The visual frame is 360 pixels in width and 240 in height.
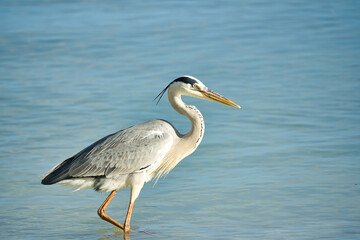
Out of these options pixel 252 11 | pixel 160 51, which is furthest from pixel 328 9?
pixel 160 51

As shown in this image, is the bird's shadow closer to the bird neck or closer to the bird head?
the bird neck

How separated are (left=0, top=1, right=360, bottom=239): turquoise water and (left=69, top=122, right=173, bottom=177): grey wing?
0.55 m

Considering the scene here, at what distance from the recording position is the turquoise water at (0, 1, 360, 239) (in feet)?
21.9

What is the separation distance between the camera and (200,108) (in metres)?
10.3

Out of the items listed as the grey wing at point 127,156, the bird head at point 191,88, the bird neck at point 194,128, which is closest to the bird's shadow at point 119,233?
the grey wing at point 127,156

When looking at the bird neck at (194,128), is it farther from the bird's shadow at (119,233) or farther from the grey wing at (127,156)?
the bird's shadow at (119,233)

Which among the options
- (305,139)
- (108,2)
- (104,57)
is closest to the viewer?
(305,139)

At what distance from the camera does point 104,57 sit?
1325 cm

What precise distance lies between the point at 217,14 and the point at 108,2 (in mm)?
3287

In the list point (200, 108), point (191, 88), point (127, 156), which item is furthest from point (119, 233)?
point (200, 108)

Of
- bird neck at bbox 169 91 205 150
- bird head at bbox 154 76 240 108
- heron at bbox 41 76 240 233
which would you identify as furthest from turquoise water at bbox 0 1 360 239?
bird head at bbox 154 76 240 108

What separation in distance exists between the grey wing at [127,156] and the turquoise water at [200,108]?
0.55 m

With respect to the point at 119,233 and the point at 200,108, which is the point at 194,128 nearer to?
the point at 119,233

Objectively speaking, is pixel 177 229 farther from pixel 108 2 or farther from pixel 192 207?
pixel 108 2
